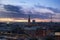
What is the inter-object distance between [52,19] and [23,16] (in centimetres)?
49

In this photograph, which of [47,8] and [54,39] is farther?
[47,8]

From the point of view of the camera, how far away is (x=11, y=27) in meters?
2.29

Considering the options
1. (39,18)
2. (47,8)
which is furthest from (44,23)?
(47,8)

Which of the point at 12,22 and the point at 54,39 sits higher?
the point at 12,22

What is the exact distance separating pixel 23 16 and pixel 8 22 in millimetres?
267

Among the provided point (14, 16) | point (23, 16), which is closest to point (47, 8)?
point (23, 16)

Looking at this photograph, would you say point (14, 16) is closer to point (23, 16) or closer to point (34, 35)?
point (23, 16)

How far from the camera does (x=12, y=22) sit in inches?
91.7

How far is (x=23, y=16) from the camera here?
2344 mm

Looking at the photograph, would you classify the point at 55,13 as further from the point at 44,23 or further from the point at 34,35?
the point at 34,35

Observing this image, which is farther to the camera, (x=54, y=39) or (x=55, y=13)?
(x=55, y=13)

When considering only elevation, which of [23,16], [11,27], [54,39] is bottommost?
[54,39]

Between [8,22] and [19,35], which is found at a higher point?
[8,22]

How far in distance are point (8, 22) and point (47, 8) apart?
27.3 inches
